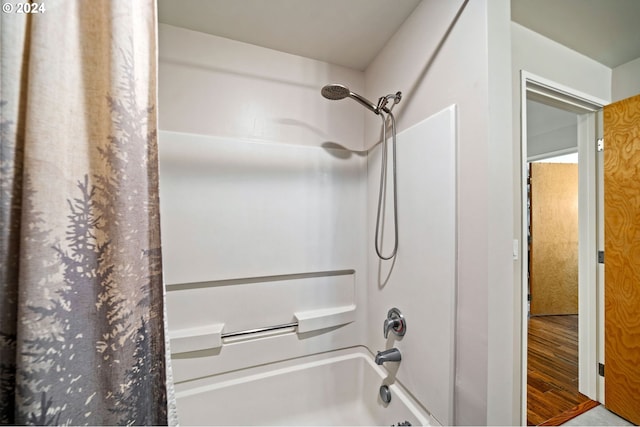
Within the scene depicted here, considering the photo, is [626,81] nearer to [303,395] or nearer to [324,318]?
[324,318]

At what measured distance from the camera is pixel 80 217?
1.58 feet

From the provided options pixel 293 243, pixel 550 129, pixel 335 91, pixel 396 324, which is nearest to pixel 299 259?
pixel 293 243

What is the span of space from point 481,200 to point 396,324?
2.50ft

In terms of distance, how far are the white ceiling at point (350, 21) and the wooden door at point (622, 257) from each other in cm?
51

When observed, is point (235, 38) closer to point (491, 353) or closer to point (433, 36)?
point (433, 36)

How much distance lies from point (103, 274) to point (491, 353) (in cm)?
115

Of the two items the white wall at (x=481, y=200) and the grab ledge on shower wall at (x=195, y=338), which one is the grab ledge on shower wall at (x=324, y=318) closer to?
the grab ledge on shower wall at (x=195, y=338)

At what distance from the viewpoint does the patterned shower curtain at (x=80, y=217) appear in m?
0.44

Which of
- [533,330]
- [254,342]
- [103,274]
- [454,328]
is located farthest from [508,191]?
[533,330]

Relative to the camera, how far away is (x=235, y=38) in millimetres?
1347

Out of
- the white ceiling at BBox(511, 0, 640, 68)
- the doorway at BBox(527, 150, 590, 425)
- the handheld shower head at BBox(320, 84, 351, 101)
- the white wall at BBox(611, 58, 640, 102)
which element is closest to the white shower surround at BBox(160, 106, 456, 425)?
the handheld shower head at BBox(320, 84, 351, 101)

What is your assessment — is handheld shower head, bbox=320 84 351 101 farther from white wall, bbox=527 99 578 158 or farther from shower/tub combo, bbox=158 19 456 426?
white wall, bbox=527 99 578 158

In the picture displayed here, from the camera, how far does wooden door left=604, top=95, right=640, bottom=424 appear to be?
4.63 feet

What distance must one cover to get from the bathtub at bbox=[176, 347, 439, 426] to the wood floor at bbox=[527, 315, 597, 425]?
43.3 inches
